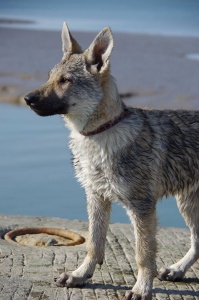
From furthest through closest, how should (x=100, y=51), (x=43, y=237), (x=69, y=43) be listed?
(x=43, y=237), (x=69, y=43), (x=100, y=51)

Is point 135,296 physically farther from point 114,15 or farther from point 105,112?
point 114,15

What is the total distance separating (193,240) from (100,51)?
1796 millimetres

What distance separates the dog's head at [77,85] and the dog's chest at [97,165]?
0.27m

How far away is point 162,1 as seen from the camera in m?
58.9

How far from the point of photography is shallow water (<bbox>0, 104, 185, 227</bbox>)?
11442 millimetres

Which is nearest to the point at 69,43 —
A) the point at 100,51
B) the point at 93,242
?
the point at 100,51

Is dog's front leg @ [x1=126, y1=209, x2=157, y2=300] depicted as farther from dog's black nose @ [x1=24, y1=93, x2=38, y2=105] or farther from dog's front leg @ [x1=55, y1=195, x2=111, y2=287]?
dog's black nose @ [x1=24, y1=93, x2=38, y2=105]

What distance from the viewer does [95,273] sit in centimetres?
789

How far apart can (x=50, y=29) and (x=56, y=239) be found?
920 inches

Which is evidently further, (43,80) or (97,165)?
(43,80)

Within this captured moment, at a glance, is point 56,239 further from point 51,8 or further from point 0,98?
point 51,8

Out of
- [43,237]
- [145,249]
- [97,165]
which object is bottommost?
[43,237]

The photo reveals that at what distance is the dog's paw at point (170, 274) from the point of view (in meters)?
7.87

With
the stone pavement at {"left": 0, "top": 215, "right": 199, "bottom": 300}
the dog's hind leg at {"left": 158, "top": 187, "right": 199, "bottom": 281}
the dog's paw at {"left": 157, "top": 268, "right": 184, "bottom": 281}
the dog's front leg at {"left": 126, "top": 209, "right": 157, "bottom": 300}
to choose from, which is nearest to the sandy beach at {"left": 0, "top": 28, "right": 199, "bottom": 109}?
the stone pavement at {"left": 0, "top": 215, "right": 199, "bottom": 300}
